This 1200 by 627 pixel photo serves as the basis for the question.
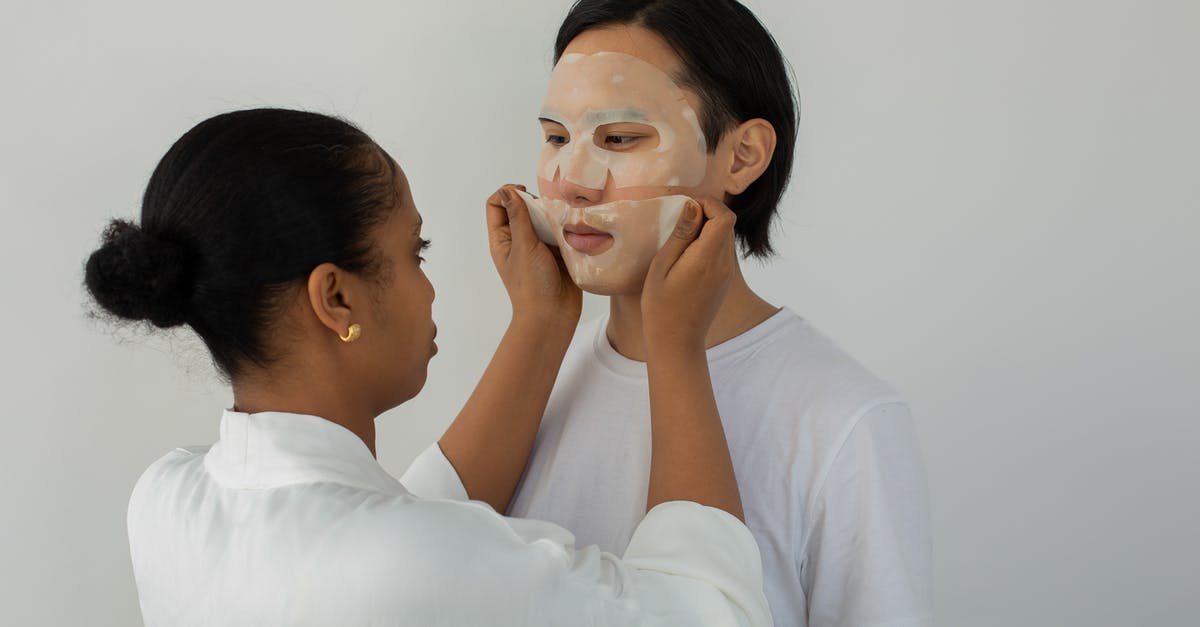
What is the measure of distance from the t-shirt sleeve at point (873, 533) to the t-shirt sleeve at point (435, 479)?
1.42 feet

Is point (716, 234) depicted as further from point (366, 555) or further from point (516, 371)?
point (366, 555)

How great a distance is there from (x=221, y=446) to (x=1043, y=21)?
64.4 inches

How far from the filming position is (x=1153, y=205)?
2.11 m

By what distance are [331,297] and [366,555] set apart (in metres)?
0.26

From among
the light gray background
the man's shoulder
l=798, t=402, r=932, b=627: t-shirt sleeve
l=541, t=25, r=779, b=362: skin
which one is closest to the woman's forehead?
l=541, t=25, r=779, b=362: skin

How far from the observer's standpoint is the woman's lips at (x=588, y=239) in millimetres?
1406

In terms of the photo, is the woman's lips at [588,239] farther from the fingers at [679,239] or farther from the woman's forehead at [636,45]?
the woman's forehead at [636,45]

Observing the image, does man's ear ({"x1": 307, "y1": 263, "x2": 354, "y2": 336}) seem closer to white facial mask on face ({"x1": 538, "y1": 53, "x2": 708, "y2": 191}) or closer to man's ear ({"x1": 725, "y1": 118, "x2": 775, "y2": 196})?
white facial mask on face ({"x1": 538, "y1": 53, "x2": 708, "y2": 191})

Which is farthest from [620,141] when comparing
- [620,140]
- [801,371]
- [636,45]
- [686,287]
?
[801,371]

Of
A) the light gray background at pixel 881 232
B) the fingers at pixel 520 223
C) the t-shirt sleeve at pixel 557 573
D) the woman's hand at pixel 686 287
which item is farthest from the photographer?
the light gray background at pixel 881 232

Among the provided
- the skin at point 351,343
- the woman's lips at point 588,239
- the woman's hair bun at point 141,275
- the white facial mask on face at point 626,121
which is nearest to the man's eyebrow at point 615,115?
the white facial mask on face at point 626,121

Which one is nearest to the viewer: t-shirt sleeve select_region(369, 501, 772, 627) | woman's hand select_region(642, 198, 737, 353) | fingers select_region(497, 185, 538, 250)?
t-shirt sleeve select_region(369, 501, 772, 627)

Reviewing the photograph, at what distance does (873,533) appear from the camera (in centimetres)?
125

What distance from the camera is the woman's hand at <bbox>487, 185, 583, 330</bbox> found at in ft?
4.92
